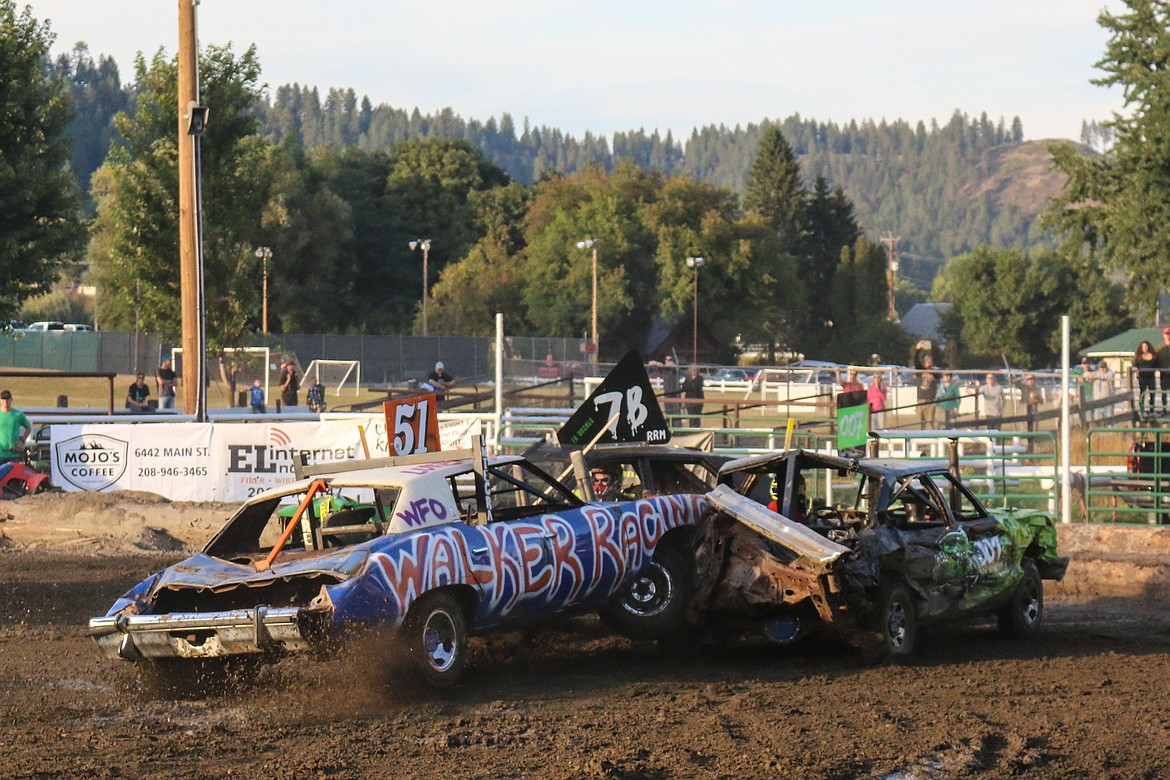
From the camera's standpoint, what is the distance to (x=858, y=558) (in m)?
9.60

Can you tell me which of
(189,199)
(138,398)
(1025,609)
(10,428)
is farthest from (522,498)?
(138,398)

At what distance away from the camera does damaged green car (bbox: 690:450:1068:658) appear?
956 cm

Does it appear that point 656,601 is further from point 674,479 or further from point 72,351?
point 72,351

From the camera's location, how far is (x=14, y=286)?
2811 centimetres

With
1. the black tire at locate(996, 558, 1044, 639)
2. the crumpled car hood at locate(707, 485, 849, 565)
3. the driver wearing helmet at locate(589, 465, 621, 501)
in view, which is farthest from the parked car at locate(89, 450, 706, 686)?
the black tire at locate(996, 558, 1044, 639)

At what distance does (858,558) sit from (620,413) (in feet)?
12.9

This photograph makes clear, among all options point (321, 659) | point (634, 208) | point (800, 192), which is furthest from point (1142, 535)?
point (800, 192)

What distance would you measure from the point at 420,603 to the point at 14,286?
73.4 ft

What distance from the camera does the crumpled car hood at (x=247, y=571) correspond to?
27.0 ft

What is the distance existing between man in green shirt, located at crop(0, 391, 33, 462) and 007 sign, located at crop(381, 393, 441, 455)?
10.2 m

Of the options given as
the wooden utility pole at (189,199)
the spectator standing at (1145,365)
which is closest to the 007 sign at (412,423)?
the wooden utility pole at (189,199)

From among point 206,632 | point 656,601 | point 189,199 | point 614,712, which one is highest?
point 189,199

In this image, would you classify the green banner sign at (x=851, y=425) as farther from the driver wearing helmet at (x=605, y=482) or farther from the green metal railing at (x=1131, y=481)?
the green metal railing at (x=1131, y=481)

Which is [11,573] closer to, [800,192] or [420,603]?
[420,603]
